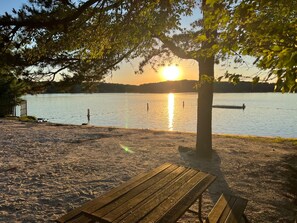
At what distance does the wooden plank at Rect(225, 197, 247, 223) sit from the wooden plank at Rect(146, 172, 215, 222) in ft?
1.81

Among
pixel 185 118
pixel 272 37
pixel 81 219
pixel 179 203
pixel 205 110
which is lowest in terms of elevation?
pixel 185 118

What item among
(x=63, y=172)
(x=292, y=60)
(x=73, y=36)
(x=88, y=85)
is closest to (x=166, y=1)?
(x=73, y=36)

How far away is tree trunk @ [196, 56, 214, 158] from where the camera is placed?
1002 centimetres

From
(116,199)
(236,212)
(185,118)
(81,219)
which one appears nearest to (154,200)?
(116,199)

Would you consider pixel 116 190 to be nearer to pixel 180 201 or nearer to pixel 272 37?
pixel 180 201

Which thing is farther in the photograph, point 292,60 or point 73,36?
point 73,36

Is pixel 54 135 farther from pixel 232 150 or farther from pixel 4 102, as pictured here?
pixel 4 102

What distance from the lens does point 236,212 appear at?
4.28 m

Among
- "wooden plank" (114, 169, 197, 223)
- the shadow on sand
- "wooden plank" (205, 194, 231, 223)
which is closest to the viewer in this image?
"wooden plank" (114, 169, 197, 223)

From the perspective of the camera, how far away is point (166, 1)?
551 cm

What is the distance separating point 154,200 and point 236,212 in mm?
1566

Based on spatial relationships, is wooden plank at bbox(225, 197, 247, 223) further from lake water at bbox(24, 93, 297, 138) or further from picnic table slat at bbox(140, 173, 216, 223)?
lake water at bbox(24, 93, 297, 138)

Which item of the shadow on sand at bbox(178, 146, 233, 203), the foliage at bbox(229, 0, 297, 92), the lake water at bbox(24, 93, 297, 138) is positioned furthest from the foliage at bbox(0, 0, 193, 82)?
the lake water at bbox(24, 93, 297, 138)

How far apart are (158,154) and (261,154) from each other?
162 inches
